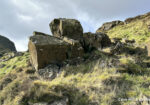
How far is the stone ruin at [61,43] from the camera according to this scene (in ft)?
23.8

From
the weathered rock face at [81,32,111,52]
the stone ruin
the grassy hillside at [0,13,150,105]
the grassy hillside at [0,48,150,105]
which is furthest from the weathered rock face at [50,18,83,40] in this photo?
the grassy hillside at [0,48,150,105]

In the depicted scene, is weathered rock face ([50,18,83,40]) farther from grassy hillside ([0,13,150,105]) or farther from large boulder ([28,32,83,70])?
grassy hillside ([0,13,150,105])

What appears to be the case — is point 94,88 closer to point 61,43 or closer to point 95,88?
point 95,88

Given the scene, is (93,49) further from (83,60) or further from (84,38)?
(83,60)

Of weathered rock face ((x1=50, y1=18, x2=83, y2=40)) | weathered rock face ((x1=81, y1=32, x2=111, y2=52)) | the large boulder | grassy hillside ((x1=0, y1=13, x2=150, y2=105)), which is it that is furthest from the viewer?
weathered rock face ((x1=81, y1=32, x2=111, y2=52))

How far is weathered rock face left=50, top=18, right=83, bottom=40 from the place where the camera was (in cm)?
908

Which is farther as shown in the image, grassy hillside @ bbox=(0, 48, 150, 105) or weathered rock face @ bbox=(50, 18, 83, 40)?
weathered rock face @ bbox=(50, 18, 83, 40)

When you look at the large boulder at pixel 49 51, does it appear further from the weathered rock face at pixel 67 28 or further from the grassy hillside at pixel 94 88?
the grassy hillside at pixel 94 88

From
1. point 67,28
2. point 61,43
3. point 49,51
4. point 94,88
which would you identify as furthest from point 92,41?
point 94,88

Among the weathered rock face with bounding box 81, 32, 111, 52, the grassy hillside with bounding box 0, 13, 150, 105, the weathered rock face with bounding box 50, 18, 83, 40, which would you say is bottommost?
the grassy hillside with bounding box 0, 13, 150, 105

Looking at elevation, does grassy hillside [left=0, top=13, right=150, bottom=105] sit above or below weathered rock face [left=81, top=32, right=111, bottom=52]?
below

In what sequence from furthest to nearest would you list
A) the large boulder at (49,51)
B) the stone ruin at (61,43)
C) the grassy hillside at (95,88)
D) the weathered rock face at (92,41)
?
the weathered rock face at (92,41), the stone ruin at (61,43), the large boulder at (49,51), the grassy hillside at (95,88)

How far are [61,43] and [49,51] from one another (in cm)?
88

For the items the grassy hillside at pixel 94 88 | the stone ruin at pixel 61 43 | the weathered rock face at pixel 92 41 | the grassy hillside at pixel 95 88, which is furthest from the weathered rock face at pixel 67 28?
the grassy hillside at pixel 94 88
